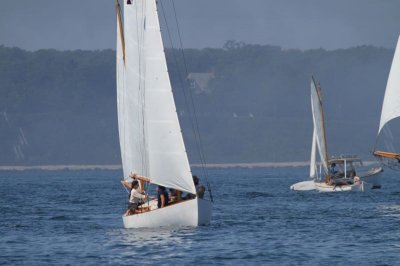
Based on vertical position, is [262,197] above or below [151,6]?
below

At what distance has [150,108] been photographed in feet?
163

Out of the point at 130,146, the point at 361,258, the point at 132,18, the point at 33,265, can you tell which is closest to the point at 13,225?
the point at 130,146

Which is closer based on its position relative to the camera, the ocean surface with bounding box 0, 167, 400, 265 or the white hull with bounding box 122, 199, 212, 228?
the ocean surface with bounding box 0, 167, 400, 265

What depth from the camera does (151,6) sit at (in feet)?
164

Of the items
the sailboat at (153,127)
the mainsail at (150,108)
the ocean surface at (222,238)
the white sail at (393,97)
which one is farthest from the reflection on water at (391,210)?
the mainsail at (150,108)

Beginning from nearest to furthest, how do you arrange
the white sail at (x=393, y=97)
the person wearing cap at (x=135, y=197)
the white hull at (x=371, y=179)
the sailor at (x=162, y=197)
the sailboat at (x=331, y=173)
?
the sailor at (x=162, y=197) → the person wearing cap at (x=135, y=197) → the white sail at (x=393, y=97) → the sailboat at (x=331, y=173) → the white hull at (x=371, y=179)

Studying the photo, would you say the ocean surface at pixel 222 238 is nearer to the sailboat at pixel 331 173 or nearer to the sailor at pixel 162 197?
the sailor at pixel 162 197

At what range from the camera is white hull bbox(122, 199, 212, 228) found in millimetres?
48375

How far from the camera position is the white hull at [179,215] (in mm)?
48375

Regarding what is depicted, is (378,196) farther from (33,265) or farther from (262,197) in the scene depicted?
(33,265)

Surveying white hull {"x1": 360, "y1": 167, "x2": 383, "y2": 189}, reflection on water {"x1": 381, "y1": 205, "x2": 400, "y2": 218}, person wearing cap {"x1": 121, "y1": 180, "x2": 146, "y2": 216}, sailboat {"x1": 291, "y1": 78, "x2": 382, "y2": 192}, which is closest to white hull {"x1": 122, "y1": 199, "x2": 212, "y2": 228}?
person wearing cap {"x1": 121, "y1": 180, "x2": 146, "y2": 216}

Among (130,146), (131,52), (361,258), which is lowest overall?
(361,258)

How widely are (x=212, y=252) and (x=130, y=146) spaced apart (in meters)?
11.1

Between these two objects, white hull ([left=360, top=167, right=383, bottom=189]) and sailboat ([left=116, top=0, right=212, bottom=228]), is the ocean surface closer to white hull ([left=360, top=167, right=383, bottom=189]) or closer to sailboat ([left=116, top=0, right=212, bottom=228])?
sailboat ([left=116, top=0, right=212, bottom=228])
